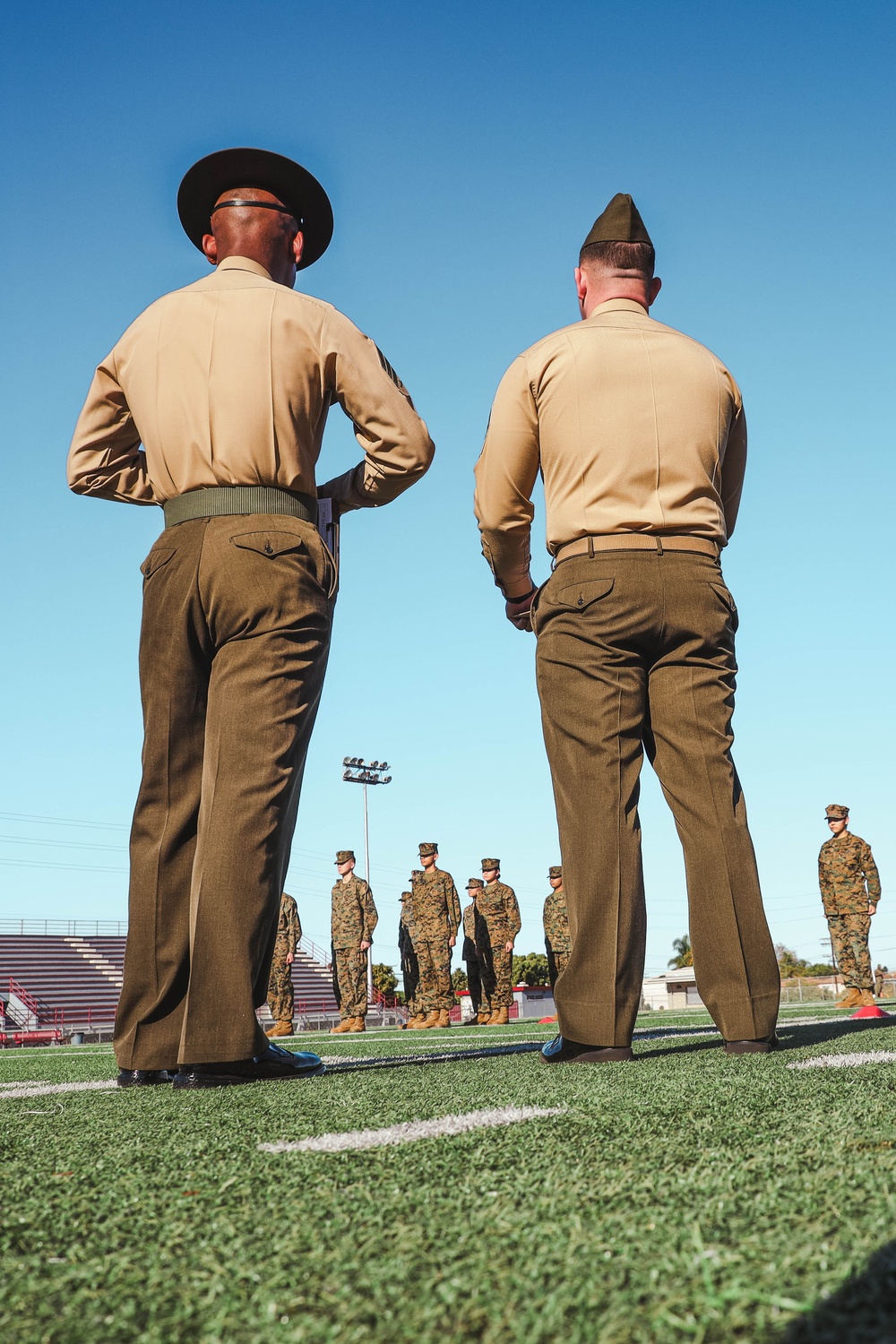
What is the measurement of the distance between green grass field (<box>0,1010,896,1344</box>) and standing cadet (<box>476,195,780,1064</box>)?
105 cm

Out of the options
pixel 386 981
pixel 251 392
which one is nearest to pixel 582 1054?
pixel 251 392

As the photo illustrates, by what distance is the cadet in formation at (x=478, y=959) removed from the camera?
52.6 ft

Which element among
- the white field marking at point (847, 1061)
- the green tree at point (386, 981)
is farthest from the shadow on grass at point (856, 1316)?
the green tree at point (386, 981)

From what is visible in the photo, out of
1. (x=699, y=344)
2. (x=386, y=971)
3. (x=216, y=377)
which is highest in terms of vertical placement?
(x=699, y=344)

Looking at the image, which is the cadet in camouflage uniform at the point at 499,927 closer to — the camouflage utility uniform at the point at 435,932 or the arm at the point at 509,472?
the camouflage utility uniform at the point at 435,932

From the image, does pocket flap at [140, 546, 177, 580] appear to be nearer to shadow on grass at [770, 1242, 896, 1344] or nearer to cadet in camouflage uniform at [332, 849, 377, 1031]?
shadow on grass at [770, 1242, 896, 1344]

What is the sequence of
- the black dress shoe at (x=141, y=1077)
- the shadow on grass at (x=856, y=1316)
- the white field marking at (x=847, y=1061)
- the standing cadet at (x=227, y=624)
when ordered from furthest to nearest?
the black dress shoe at (x=141, y=1077), the standing cadet at (x=227, y=624), the white field marking at (x=847, y=1061), the shadow on grass at (x=856, y=1316)

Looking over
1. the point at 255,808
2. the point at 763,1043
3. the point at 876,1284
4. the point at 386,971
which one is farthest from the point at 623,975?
the point at 386,971

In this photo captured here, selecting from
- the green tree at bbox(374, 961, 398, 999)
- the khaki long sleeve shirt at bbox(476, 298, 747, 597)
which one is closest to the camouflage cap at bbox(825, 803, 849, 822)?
the khaki long sleeve shirt at bbox(476, 298, 747, 597)

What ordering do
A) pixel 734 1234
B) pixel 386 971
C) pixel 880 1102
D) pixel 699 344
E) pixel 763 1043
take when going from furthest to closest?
pixel 386 971
pixel 699 344
pixel 763 1043
pixel 880 1102
pixel 734 1234

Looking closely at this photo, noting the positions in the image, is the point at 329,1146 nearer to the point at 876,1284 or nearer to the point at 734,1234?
the point at 734,1234

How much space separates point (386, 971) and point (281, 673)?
5210 centimetres

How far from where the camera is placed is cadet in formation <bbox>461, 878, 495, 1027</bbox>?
52.6ft

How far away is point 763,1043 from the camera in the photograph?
8.68ft
